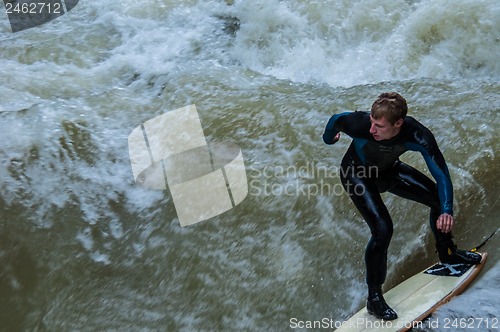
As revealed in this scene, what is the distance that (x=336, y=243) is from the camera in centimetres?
389

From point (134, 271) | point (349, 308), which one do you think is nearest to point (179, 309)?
point (134, 271)

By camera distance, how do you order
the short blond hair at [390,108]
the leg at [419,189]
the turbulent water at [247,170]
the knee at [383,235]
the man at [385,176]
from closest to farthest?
the short blond hair at [390,108] < the man at [385,176] < the knee at [383,235] < the leg at [419,189] < the turbulent water at [247,170]

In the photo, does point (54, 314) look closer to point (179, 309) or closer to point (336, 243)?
point (179, 309)

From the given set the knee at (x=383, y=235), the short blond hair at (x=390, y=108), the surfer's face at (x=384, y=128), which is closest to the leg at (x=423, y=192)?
the knee at (x=383, y=235)

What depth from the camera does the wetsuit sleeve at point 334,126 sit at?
316 centimetres

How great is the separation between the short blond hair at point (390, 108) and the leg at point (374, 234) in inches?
18.0

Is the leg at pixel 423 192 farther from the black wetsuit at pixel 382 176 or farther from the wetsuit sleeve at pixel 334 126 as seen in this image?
the wetsuit sleeve at pixel 334 126

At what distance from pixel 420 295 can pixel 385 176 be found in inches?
24.4

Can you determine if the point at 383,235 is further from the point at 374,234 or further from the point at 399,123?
the point at 399,123

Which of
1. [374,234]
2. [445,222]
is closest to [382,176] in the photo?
[374,234]

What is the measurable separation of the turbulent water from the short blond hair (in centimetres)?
96

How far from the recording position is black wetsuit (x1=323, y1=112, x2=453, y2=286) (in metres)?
2.99

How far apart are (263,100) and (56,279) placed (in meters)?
2.02

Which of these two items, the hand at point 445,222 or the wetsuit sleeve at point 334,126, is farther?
the wetsuit sleeve at point 334,126
